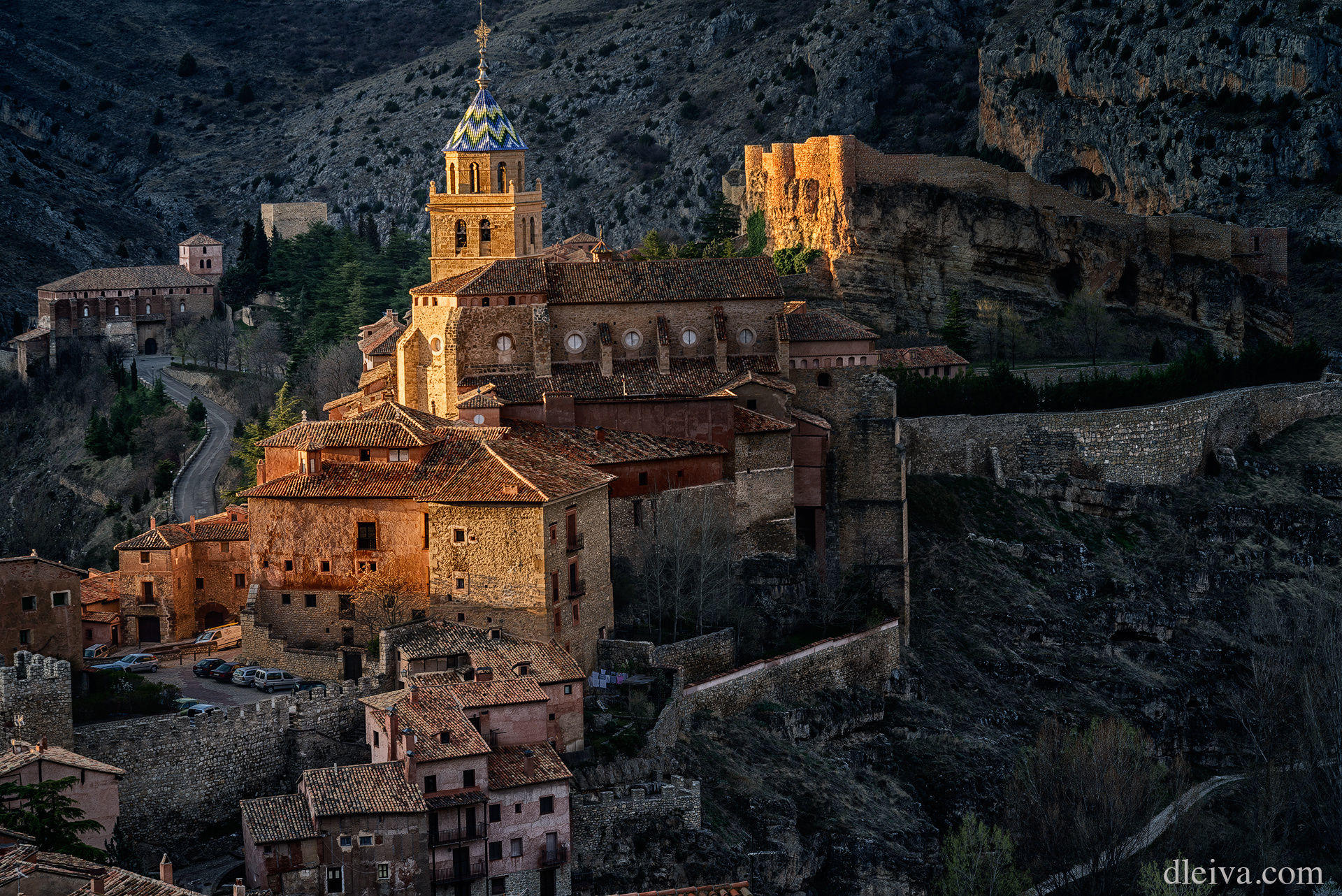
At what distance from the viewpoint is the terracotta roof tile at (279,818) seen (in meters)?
45.8

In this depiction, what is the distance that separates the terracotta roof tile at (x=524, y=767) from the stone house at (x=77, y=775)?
757cm

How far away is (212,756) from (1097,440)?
3749 centimetres

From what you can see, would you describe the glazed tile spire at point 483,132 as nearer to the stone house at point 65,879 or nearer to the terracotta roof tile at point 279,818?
the terracotta roof tile at point 279,818

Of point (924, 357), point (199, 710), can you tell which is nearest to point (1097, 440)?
point (924, 357)

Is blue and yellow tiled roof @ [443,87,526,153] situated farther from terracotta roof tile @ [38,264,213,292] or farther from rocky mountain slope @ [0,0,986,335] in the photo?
rocky mountain slope @ [0,0,986,335]

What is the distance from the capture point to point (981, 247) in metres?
86.4

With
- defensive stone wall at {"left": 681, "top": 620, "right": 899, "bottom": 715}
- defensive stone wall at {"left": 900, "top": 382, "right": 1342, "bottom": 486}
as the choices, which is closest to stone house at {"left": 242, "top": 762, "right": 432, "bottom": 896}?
defensive stone wall at {"left": 681, "top": 620, "right": 899, "bottom": 715}

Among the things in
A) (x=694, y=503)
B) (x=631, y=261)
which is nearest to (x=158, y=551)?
(x=694, y=503)

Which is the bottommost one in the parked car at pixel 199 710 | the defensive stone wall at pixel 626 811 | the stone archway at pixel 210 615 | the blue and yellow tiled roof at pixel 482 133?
the defensive stone wall at pixel 626 811

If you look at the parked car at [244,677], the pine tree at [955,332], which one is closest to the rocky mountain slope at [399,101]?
the pine tree at [955,332]

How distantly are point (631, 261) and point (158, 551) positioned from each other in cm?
1846

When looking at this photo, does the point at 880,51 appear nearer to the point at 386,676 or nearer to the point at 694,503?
the point at 694,503

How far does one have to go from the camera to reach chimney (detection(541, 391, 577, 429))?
63.5 meters

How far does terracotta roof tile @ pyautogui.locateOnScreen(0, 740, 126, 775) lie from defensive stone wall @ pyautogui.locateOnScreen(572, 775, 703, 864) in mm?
9742
